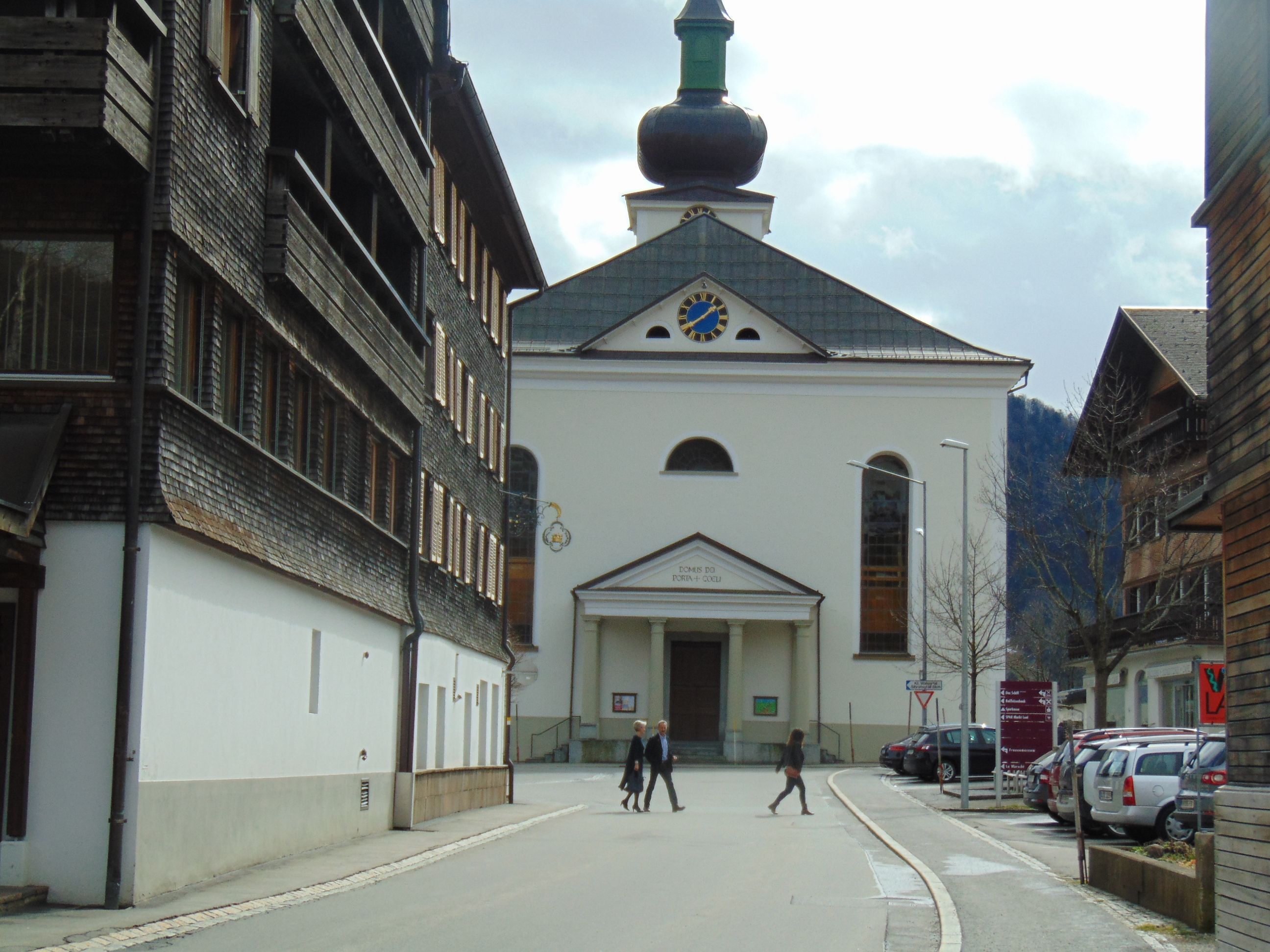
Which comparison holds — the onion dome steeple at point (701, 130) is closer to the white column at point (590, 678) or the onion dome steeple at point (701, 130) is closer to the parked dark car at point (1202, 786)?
the white column at point (590, 678)

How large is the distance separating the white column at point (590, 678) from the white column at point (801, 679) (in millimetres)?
6026

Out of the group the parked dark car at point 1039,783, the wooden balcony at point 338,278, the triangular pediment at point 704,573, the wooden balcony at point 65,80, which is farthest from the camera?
the triangular pediment at point 704,573

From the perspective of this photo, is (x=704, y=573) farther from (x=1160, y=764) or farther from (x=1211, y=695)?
(x=1211, y=695)

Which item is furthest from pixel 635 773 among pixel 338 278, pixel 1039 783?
pixel 338 278

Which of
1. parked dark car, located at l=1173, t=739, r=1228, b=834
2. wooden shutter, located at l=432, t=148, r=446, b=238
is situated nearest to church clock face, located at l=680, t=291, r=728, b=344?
wooden shutter, located at l=432, t=148, r=446, b=238

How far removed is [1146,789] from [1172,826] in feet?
1.86

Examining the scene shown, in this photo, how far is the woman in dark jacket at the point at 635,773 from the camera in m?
30.6

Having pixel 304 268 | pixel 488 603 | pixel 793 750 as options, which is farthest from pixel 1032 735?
pixel 304 268

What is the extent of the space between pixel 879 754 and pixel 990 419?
11450mm

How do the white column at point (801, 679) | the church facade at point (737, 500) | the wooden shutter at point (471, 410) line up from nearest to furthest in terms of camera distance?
1. the wooden shutter at point (471, 410)
2. the white column at point (801, 679)
3. the church facade at point (737, 500)

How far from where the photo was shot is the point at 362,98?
70.5 feet

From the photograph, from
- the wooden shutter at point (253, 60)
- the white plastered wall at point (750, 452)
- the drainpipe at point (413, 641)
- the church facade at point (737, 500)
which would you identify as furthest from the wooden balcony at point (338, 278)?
the white plastered wall at point (750, 452)

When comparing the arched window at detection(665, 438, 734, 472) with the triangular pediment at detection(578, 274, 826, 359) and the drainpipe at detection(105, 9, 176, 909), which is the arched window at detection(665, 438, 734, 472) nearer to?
the triangular pediment at detection(578, 274, 826, 359)

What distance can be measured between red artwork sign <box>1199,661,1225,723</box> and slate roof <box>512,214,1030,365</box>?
44049 millimetres
